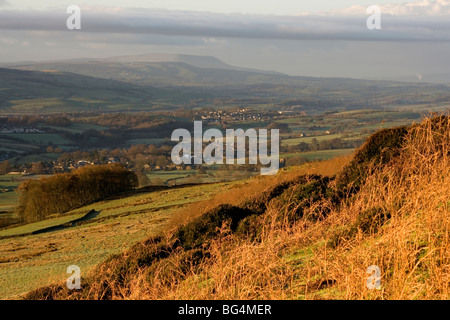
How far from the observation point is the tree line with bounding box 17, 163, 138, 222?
5681 cm

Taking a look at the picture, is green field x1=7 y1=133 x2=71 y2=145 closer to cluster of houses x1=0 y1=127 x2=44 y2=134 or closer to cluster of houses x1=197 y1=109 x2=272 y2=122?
cluster of houses x1=0 y1=127 x2=44 y2=134

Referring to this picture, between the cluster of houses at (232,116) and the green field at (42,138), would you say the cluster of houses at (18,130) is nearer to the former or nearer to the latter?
the green field at (42,138)

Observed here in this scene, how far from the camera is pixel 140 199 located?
49.0 meters

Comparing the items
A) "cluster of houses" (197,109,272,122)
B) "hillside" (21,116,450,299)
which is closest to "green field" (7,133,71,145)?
"cluster of houses" (197,109,272,122)

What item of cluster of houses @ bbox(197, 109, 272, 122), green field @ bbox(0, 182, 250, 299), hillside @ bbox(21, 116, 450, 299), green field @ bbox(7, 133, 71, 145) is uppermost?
hillside @ bbox(21, 116, 450, 299)

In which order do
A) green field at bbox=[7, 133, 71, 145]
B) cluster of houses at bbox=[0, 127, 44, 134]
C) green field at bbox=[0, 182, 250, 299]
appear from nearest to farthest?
green field at bbox=[0, 182, 250, 299], green field at bbox=[7, 133, 71, 145], cluster of houses at bbox=[0, 127, 44, 134]

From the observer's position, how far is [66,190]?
57875mm

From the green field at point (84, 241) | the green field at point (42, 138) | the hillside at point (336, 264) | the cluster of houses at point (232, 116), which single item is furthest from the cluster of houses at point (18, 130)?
the hillside at point (336, 264)

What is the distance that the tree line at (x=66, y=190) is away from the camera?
186 feet

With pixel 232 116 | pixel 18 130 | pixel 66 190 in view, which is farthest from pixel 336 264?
pixel 232 116

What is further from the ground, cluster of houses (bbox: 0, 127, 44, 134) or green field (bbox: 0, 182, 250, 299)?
green field (bbox: 0, 182, 250, 299)

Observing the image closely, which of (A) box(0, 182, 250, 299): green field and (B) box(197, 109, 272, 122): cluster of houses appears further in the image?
(B) box(197, 109, 272, 122): cluster of houses

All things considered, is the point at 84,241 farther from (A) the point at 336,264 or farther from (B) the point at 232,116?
(B) the point at 232,116

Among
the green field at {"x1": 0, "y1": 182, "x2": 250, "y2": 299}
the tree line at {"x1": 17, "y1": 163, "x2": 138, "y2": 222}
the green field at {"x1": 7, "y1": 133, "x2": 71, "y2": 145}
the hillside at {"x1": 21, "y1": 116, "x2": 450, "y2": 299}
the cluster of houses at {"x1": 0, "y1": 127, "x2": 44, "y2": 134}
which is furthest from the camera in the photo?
the cluster of houses at {"x1": 0, "y1": 127, "x2": 44, "y2": 134}
